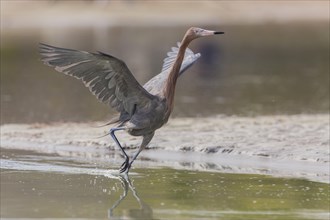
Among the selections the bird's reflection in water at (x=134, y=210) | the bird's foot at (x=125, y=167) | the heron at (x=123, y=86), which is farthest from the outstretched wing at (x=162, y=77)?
the bird's reflection in water at (x=134, y=210)

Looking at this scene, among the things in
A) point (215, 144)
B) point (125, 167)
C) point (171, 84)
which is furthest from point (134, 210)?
point (215, 144)

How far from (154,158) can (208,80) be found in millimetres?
10756

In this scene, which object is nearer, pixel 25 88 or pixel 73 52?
pixel 73 52

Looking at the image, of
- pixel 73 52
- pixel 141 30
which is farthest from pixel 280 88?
pixel 141 30

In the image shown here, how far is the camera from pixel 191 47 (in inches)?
1302

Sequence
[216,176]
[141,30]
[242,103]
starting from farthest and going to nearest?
[141,30]
[242,103]
[216,176]

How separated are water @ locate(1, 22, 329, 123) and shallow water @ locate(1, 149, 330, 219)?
4816mm

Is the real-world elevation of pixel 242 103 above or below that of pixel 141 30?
above

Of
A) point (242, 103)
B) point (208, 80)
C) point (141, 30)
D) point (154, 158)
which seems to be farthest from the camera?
point (141, 30)

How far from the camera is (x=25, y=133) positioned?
14.1 m

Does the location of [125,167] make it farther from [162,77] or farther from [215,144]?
[215,144]

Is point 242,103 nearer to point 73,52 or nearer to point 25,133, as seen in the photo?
point 25,133

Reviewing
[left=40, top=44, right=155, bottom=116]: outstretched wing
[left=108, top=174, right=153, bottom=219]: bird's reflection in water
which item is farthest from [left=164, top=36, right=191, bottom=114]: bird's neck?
[left=108, top=174, right=153, bottom=219]: bird's reflection in water

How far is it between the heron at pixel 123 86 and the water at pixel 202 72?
16.3 ft
